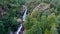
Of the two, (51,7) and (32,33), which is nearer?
(32,33)

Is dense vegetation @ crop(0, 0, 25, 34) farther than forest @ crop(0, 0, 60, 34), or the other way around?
dense vegetation @ crop(0, 0, 25, 34)

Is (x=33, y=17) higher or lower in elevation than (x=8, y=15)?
lower

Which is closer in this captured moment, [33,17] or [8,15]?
[33,17]

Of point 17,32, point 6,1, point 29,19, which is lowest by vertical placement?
point 17,32

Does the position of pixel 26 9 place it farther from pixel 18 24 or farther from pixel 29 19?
pixel 29 19

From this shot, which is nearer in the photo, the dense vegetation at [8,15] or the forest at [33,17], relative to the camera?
the forest at [33,17]

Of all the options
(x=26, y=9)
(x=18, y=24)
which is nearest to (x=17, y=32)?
(x=18, y=24)

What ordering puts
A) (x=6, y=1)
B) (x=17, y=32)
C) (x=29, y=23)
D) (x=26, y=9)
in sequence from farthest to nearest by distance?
(x=26, y=9), (x=6, y=1), (x=17, y=32), (x=29, y=23)

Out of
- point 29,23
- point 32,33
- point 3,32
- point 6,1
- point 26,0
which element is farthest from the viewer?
point 26,0
